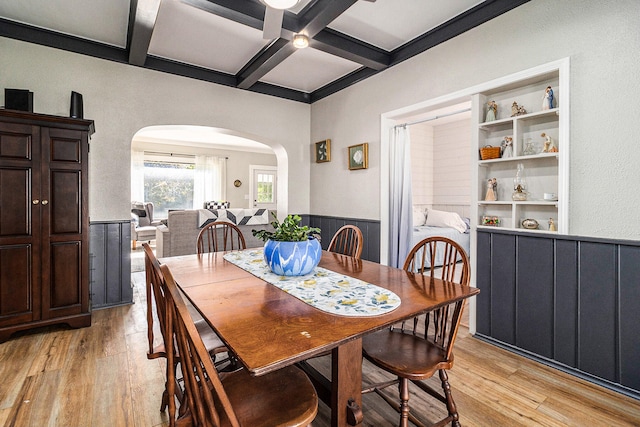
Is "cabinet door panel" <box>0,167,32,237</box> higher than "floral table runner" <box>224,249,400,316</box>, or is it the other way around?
"cabinet door panel" <box>0,167,32,237</box>

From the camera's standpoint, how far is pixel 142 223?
6.91 m

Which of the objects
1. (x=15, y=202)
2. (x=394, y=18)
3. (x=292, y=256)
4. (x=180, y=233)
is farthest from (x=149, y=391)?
(x=394, y=18)

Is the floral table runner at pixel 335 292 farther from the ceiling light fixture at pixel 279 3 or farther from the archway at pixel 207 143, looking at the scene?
the archway at pixel 207 143

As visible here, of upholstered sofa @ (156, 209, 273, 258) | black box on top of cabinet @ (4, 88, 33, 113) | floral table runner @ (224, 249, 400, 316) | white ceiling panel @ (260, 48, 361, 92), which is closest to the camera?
floral table runner @ (224, 249, 400, 316)

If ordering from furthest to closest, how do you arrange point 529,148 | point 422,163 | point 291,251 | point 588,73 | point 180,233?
1. point 422,163
2. point 180,233
3. point 529,148
4. point 588,73
5. point 291,251

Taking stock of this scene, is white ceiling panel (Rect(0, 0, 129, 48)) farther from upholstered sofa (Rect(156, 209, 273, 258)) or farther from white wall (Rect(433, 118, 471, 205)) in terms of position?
white wall (Rect(433, 118, 471, 205))

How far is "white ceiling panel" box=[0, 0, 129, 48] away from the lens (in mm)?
2463

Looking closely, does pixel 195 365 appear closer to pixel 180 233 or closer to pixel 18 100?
pixel 18 100

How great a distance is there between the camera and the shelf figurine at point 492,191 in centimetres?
252

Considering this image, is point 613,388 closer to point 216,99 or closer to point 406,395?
point 406,395

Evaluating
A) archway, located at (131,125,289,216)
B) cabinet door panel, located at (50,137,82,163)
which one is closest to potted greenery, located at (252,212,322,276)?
cabinet door panel, located at (50,137,82,163)

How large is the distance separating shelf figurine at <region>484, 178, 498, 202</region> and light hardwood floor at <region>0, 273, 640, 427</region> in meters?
1.14

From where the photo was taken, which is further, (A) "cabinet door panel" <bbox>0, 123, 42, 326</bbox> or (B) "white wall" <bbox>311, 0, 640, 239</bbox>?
(A) "cabinet door panel" <bbox>0, 123, 42, 326</bbox>

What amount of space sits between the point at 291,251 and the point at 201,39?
252 cm
